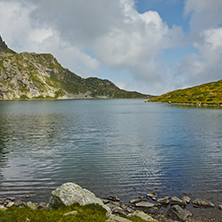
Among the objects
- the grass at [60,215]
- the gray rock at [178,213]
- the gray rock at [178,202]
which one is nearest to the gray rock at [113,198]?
the gray rock at [178,213]

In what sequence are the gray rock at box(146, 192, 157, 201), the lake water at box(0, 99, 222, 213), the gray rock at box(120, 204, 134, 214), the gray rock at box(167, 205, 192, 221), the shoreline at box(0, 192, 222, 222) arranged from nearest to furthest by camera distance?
the gray rock at box(167, 205, 192, 221) < the shoreline at box(0, 192, 222, 222) < the gray rock at box(120, 204, 134, 214) < the gray rock at box(146, 192, 157, 201) < the lake water at box(0, 99, 222, 213)

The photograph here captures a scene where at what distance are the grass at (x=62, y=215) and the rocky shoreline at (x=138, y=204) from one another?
0.46m

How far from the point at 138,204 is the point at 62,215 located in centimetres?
736

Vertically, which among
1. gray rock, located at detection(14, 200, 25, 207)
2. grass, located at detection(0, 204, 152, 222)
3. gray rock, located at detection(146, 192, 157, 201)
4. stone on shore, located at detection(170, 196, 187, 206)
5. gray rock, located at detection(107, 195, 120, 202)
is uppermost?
grass, located at detection(0, 204, 152, 222)

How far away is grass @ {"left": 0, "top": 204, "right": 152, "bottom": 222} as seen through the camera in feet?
40.0

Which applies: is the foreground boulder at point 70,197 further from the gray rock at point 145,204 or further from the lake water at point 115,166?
the lake water at point 115,166

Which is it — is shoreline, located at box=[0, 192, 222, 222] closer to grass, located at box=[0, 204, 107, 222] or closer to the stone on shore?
the stone on shore

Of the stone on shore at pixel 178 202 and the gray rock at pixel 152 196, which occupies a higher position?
the stone on shore at pixel 178 202

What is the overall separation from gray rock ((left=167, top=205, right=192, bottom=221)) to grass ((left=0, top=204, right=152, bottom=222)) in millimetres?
3592

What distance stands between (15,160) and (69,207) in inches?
802

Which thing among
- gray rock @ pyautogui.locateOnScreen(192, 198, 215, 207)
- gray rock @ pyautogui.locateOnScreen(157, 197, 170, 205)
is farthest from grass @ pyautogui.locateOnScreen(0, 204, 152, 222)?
gray rock @ pyautogui.locateOnScreen(192, 198, 215, 207)

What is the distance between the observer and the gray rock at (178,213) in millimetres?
15562

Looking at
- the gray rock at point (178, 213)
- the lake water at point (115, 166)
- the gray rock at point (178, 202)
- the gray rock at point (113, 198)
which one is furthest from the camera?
the lake water at point (115, 166)

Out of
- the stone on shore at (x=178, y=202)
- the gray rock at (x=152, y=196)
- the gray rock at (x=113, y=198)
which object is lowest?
the gray rock at (x=113, y=198)
